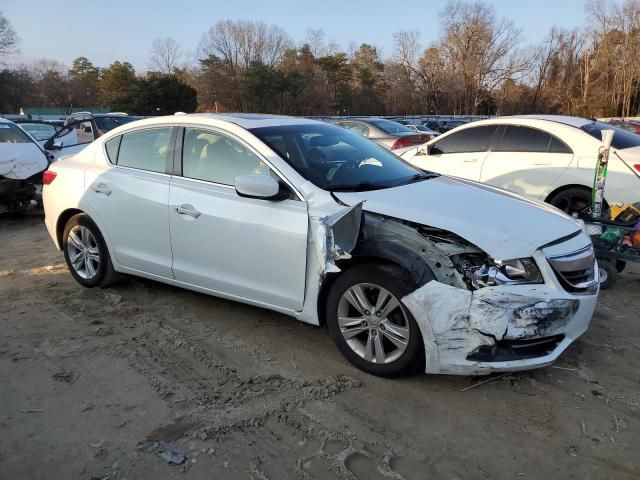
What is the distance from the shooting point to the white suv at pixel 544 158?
641 cm

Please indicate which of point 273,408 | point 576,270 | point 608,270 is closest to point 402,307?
point 273,408

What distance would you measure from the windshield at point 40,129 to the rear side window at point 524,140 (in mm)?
11770

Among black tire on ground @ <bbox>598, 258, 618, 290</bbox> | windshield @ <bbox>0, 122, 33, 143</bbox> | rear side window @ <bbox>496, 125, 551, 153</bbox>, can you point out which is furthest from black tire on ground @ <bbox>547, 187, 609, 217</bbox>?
windshield @ <bbox>0, 122, 33, 143</bbox>

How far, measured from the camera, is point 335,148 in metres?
4.34

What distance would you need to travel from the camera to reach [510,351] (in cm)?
310

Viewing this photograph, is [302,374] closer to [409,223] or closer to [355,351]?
[355,351]

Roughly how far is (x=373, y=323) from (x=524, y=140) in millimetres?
5075

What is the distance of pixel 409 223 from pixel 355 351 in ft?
2.99

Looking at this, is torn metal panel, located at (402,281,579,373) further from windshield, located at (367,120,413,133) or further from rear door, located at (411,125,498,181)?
windshield, located at (367,120,413,133)

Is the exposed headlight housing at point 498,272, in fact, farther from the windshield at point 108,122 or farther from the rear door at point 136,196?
the windshield at point 108,122

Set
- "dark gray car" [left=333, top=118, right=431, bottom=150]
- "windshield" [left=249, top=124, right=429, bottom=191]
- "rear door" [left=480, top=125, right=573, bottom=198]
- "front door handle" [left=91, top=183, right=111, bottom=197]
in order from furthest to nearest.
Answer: "dark gray car" [left=333, top=118, right=431, bottom=150] < "rear door" [left=480, top=125, right=573, bottom=198] < "front door handle" [left=91, top=183, right=111, bottom=197] < "windshield" [left=249, top=124, right=429, bottom=191]

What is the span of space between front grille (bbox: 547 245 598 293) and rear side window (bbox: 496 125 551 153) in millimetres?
4008

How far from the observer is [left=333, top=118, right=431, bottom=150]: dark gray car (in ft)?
38.3

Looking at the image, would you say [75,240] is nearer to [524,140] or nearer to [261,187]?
[261,187]
